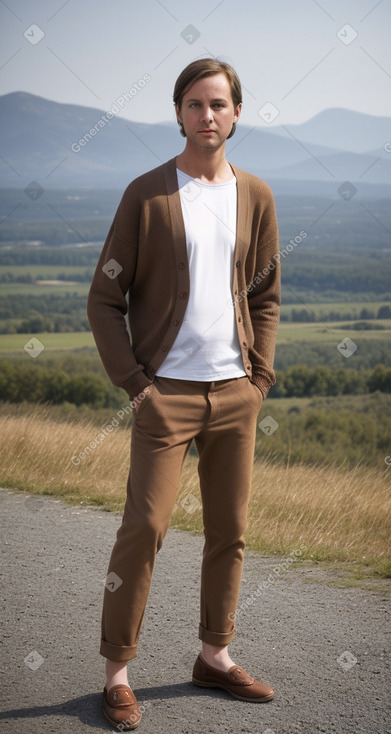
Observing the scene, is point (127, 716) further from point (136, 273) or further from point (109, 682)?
point (136, 273)

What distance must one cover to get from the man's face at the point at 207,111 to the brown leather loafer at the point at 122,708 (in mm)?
1724

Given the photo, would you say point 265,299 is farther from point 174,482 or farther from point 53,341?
point 53,341

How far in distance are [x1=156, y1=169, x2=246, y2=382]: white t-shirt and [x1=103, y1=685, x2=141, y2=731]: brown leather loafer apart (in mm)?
1021

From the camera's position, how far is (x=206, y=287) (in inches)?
97.3

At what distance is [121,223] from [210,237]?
275 mm

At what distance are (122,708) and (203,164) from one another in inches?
67.9

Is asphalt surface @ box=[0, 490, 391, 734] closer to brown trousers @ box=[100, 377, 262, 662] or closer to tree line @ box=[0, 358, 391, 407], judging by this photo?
brown trousers @ box=[100, 377, 262, 662]

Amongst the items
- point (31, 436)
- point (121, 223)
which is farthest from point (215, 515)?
point (31, 436)

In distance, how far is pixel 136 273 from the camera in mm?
2498

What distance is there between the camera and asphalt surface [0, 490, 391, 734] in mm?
2600

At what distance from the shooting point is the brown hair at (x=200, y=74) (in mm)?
2416

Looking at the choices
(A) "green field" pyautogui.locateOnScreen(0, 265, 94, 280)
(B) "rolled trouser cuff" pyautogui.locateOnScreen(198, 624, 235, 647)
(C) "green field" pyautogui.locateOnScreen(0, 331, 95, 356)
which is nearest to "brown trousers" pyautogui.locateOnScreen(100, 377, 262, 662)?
(B) "rolled trouser cuff" pyautogui.locateOnScreen(198, 624, 235, 647)

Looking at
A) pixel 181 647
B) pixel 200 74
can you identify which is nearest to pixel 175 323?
pixel 200 74

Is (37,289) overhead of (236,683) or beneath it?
beneath
